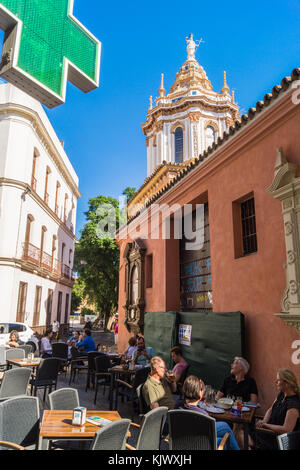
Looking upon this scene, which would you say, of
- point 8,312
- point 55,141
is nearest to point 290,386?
point 8,312

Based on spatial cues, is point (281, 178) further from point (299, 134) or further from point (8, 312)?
point (8, 312)

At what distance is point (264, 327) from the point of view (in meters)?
5.95

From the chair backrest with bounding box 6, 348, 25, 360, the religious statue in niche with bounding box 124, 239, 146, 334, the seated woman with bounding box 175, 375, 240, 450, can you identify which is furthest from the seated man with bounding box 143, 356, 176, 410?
the religious statue in niche with bounding box 124, 239, 146, 334

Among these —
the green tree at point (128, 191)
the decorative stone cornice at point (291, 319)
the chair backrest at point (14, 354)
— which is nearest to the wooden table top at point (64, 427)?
the decorative stone cornice at point (291, 319)

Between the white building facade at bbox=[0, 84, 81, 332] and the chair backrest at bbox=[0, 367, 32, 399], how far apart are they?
12252 mm

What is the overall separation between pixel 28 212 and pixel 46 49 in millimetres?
19628

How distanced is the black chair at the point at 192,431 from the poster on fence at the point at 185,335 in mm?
4952

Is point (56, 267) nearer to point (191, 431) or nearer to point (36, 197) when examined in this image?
point (36, 197)

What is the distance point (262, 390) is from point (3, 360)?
269 inches

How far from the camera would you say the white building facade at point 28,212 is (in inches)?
717

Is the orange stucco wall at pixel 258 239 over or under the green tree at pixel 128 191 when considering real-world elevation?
under

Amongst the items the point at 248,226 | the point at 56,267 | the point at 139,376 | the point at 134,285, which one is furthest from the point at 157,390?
the point at 56,267

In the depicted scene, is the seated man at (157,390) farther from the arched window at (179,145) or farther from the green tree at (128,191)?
the green tree at (128,191)

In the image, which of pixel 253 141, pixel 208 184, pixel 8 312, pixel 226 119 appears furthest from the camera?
pixel 226 119
